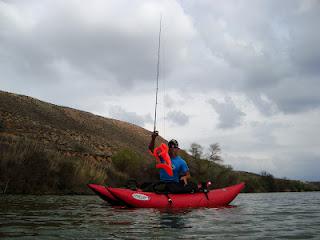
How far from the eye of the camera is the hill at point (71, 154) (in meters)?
24.5

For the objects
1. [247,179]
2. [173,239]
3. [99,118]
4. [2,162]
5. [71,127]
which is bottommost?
[173,239]

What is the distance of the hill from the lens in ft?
80.4

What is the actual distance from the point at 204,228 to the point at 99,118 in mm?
86092

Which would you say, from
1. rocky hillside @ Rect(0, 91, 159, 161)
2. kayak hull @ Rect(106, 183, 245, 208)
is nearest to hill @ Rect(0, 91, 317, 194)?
rocky hillside @ Rect(0, 91, 159, 161)

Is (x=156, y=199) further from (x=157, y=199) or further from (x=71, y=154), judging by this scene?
(x=71, y=154)

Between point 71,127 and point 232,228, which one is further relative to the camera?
point 71,127

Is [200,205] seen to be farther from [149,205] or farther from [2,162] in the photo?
[2,162]

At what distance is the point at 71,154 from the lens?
4497 cm

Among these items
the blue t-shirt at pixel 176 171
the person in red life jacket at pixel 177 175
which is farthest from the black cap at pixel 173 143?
the blue t-shirt at pixel 176 171

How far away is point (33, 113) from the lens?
7156cm

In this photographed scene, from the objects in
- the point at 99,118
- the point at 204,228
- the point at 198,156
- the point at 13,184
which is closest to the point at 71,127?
the point at 99,118

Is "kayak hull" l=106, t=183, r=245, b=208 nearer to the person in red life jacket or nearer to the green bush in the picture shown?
the person in red life jacket

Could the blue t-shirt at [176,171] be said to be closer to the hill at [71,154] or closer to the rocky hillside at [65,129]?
the hill at [71,154]

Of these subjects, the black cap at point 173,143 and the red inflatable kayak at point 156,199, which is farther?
the black cap at point 173,143
